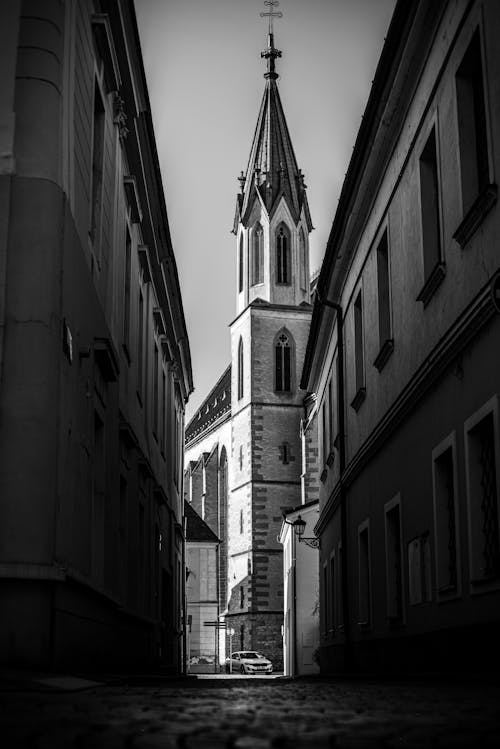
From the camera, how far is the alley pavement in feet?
10.8

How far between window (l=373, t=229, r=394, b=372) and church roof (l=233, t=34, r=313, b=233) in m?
54.5

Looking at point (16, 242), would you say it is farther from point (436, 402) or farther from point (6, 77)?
point (436, 402)

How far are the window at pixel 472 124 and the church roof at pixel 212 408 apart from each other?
71.9m

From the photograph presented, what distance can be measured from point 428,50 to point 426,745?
405 inches

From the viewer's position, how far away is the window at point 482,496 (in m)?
9.65

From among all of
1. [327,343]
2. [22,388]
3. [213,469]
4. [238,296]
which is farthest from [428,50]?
[213,469]

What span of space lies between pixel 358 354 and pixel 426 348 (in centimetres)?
656

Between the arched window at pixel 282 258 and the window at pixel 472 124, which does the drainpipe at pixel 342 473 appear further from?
the arched window at pixel 282 258

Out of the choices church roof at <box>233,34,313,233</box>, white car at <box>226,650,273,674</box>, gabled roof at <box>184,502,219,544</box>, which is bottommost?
white car at <box>226,650,273,674</box>

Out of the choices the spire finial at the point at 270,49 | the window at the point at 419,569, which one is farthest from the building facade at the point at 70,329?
the spire finial at the point at 270,49

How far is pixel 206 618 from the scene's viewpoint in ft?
202

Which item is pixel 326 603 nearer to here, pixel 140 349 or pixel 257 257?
pixel 140 349

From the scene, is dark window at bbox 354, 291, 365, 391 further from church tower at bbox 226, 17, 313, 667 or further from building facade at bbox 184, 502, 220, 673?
church tower at bbox 226, 17, 313, 667

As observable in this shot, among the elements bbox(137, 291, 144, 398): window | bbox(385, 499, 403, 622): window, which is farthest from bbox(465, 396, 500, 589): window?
bbox(137, 291, 144, 398): window
